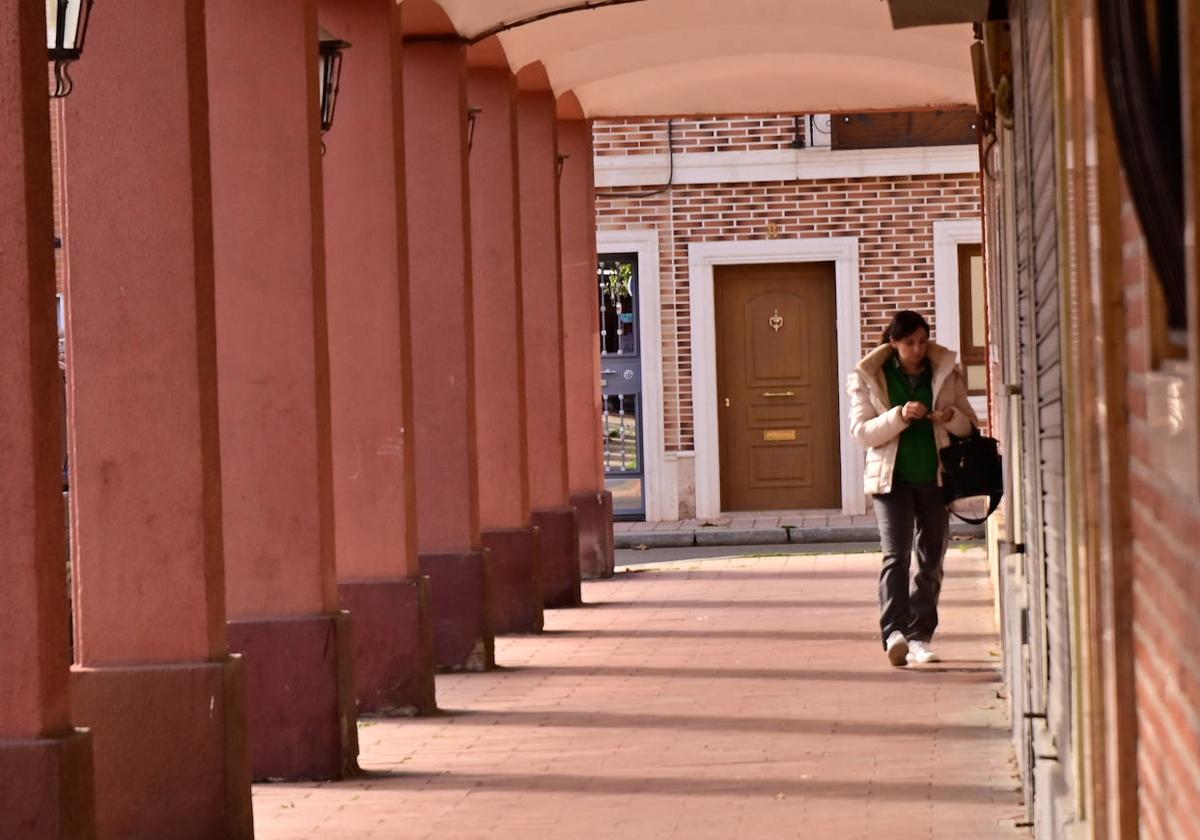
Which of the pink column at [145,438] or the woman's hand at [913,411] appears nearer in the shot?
the pink column at [145,438]

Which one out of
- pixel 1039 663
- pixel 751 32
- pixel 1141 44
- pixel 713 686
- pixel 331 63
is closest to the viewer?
pixel 1141 44

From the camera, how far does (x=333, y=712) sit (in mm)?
8023

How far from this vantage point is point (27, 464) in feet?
17.1

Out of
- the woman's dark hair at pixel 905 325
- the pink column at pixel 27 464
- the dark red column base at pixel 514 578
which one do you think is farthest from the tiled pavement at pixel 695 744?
the pink column at pixel 27 464

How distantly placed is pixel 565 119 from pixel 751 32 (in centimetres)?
275

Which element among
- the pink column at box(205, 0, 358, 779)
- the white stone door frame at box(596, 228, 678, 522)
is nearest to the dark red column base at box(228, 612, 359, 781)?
the pink column at box(205, 0, 358, 779)

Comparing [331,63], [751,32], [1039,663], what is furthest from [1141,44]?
[751,32]

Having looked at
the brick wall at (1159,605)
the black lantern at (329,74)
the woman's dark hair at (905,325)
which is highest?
the black lantern at (329,74)

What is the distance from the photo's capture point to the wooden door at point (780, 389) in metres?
21.8

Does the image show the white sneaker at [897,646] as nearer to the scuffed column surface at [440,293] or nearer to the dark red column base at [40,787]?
the scuffed column surface at [440,293]

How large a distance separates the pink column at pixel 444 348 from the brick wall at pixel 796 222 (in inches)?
409

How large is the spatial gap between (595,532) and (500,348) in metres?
3.46

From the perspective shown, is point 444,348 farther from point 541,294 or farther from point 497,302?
point 541,294

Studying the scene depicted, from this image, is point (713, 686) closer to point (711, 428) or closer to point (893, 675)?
point (893, 675)
